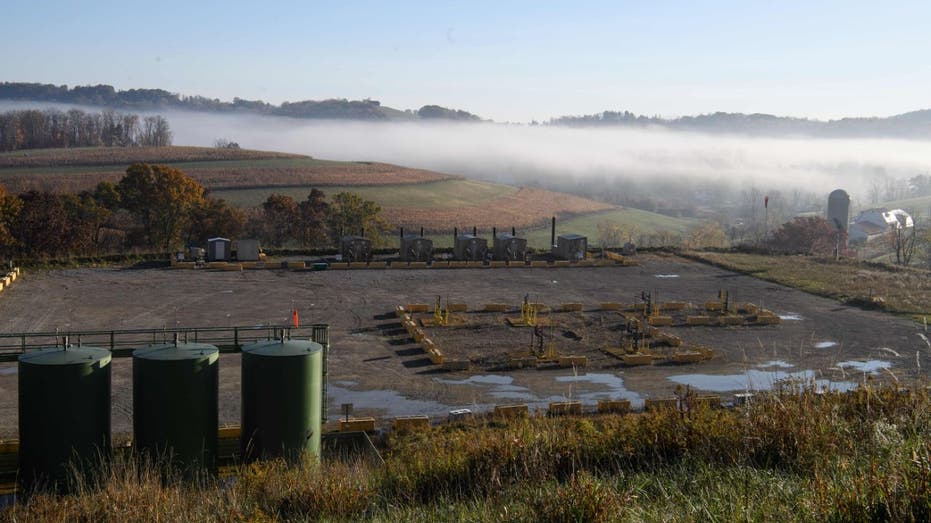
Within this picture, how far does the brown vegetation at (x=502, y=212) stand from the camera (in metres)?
89.3

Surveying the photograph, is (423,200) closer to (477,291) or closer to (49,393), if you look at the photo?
(477,291)

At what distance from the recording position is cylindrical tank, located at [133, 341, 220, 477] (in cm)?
1295

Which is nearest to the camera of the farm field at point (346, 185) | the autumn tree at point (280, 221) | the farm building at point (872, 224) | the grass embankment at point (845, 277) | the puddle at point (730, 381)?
the puddle at point (730, 381)

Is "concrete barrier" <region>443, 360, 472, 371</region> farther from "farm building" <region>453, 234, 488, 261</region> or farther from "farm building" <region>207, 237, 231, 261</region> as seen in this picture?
"farm building" <region>453, 234, 488, 261</region>

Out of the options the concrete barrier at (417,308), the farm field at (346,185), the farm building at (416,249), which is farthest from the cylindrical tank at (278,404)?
the farm field at (346,185)

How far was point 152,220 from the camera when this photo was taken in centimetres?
5488

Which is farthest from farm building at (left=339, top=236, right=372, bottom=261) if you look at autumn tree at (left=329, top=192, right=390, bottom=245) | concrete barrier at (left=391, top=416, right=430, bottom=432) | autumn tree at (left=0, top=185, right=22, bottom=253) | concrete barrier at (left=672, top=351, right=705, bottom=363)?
concrete barrier at (left=391, top=416, right=430, bottom=432)

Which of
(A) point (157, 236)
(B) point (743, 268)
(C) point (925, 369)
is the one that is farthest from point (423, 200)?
(C) point (925, 369)

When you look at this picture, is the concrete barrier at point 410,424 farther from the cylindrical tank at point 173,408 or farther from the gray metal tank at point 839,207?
the gray metal tank at point 839,207

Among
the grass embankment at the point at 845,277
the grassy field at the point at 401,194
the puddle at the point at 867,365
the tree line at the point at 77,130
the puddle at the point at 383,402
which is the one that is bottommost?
the puddle at the point at 383,402

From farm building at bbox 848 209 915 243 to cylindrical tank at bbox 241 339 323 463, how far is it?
101 metres

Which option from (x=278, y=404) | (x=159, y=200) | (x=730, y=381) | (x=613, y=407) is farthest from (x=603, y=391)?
(x=159, y=200)

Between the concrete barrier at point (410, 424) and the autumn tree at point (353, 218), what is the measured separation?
139ft

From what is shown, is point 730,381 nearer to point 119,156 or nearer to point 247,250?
point 247,250
